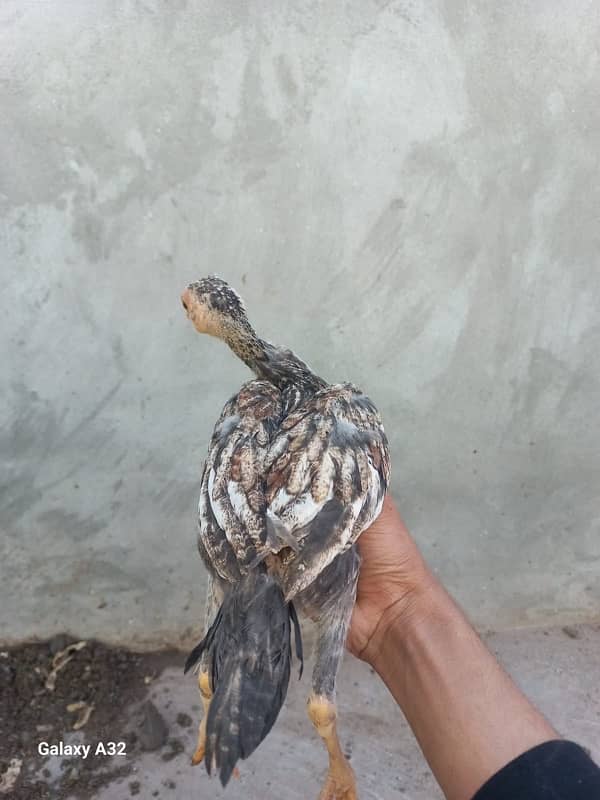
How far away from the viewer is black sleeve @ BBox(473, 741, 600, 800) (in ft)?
5.79

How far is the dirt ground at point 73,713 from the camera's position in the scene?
290 centimetres

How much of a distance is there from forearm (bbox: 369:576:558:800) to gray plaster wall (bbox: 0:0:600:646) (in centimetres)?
107

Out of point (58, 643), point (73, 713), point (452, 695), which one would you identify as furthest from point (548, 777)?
point (58, 643)

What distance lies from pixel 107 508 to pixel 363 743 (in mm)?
1708

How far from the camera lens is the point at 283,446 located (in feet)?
6.67

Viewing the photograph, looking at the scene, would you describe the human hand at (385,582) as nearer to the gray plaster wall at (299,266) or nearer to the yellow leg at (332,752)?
the yellow leg at (332,752)

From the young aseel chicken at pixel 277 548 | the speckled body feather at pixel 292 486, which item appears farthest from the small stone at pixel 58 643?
the speckled body feather at pixel 292 486

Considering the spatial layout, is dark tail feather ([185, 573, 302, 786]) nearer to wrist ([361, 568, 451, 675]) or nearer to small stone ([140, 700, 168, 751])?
wrist ([361, 568, 451, 675])

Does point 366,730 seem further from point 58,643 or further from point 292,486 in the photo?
point 292,486

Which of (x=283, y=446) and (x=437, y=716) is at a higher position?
(x=283, y=446)

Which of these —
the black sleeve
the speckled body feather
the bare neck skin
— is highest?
the bare neck skin

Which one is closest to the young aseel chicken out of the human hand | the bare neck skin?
the bare neck skin

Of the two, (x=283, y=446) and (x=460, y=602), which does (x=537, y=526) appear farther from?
(x=283, y=446)

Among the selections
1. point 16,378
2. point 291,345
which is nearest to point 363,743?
point 291,345
